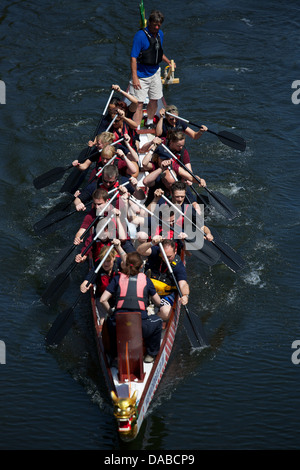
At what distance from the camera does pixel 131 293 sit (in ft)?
27.5

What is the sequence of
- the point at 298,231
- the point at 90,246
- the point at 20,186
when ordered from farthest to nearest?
the point at 20,186, the point at 298,231, the point at 90,246

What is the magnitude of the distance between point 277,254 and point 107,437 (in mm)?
5180

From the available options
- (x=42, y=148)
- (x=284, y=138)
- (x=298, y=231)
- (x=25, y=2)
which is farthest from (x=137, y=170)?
(x=25, y=2)

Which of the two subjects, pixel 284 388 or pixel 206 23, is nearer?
pixel 284 388

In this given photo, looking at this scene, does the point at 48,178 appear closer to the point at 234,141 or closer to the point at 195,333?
the point at 234,141

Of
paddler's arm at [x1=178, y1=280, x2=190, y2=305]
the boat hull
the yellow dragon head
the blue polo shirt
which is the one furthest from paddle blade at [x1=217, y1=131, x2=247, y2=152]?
the yellow dragon head

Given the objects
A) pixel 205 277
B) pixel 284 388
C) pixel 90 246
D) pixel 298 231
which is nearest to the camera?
pixel 284 388

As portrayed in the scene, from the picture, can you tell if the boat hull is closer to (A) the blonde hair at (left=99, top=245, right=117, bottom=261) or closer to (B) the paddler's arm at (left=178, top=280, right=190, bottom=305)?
(B) the paddler's arm at (left=178, top=280, right=190, bottom=305)

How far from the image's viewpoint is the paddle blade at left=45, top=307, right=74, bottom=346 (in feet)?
31.2

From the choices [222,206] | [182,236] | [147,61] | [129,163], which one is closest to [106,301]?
[182,236]

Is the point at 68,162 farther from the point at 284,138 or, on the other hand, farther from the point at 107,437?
the point at 107,437

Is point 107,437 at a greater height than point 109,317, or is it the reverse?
point 109,317

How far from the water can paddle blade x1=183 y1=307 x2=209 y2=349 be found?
260 mm

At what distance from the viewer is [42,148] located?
51.4 ft
